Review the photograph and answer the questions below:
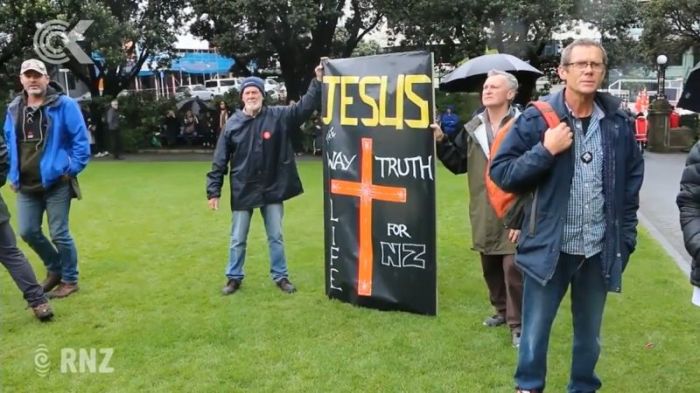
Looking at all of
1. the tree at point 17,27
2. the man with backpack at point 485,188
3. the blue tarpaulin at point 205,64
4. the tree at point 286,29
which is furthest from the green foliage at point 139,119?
the blue tarpaulin at point 205,64

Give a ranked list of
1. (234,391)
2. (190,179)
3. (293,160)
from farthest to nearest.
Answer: (190,179), (293,160), (234,391)

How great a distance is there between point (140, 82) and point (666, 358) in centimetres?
4330

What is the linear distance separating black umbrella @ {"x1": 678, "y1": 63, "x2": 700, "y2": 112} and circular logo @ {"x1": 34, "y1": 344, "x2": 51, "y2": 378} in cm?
384

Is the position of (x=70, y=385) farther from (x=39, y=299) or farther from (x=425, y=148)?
(x=425, y=148)

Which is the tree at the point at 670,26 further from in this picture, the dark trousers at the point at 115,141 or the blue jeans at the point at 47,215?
the blue jeans at the point at 47,215

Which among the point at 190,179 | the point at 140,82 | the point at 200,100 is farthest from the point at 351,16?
the point at 140,82

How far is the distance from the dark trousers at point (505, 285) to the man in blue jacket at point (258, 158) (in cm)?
171

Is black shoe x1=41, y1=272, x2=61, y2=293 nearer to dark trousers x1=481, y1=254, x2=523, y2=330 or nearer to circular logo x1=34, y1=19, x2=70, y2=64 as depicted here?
dark trousers x1=481, y1=254, x2=523, y2=330

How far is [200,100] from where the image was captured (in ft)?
73.2

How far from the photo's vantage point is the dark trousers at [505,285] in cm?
433

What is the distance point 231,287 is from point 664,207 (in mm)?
6979

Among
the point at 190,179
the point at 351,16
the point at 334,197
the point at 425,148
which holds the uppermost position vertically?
the point at 351,16

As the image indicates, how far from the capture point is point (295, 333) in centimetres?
478

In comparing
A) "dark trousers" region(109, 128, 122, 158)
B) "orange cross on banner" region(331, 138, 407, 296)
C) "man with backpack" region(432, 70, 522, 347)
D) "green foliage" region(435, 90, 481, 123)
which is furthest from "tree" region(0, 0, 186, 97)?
"man with backpack" region(432, 70, 522, 347)
